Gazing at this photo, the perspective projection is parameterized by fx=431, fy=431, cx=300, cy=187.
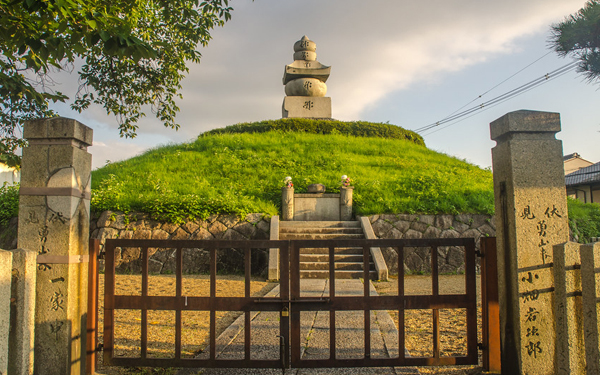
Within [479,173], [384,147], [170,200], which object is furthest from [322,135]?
[170,200]

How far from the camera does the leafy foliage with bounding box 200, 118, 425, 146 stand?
20.3 m

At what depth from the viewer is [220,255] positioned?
10617 mm

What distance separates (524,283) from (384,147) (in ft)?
49.4

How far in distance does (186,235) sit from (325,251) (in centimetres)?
351

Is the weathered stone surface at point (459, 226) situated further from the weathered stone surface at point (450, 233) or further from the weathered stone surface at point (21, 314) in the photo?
the weathered stone surface at point (21, 314)

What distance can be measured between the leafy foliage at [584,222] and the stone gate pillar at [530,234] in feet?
28.4

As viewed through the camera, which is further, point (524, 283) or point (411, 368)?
point (411, 368)

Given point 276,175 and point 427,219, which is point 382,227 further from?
point 276,175

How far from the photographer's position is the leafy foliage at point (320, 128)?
66.6 feet

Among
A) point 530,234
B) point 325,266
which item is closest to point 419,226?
point 325,266

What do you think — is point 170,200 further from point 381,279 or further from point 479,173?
point 479,173

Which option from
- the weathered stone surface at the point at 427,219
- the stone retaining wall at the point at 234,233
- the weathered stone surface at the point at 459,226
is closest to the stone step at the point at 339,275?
the stone retaining wall at the point at 234,233

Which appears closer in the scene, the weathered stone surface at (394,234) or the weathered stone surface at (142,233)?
the weathered stone surface at (142,233)

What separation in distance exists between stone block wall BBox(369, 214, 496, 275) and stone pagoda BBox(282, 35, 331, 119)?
465 inches
